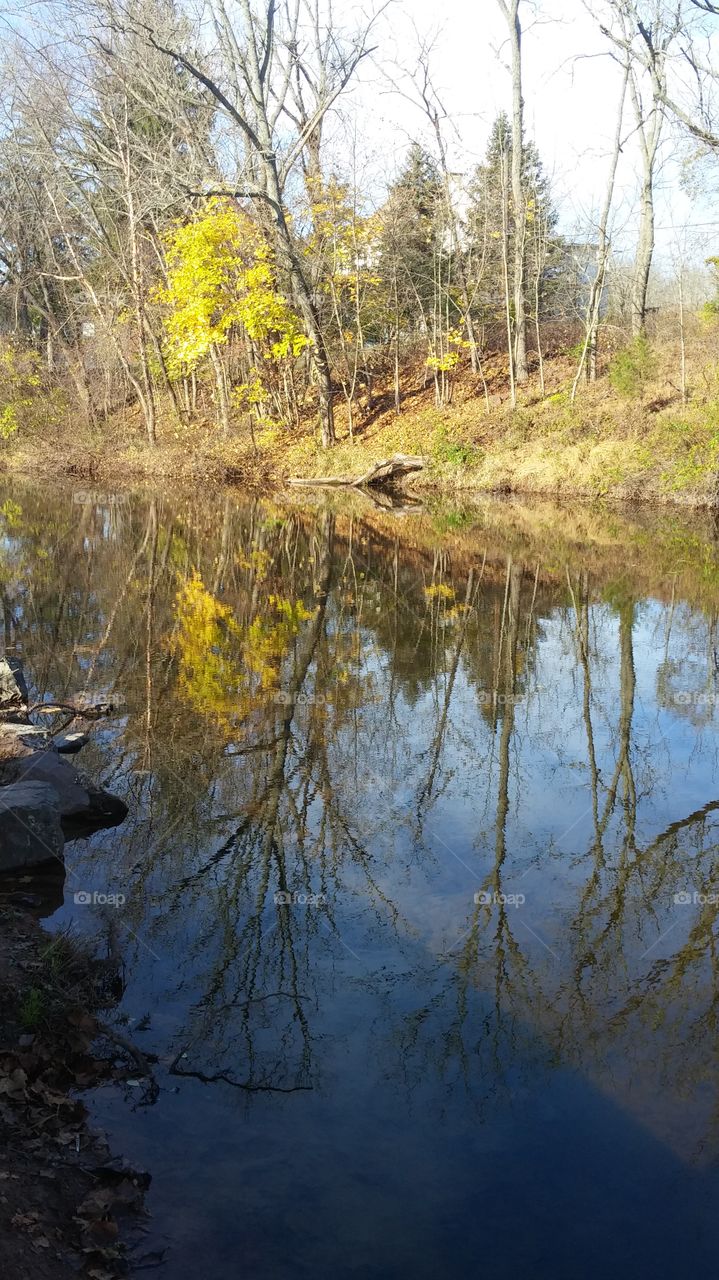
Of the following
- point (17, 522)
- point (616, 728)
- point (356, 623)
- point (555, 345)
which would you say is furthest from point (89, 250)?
point (616, 728)

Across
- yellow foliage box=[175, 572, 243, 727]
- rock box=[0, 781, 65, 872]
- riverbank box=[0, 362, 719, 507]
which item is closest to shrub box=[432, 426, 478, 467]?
riverbank box=[0, 362, 719, 507]

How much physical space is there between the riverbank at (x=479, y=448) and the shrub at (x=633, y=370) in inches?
13.2

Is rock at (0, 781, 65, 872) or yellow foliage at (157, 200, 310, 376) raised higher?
yellow foliage at (157, 200, 310, 376)

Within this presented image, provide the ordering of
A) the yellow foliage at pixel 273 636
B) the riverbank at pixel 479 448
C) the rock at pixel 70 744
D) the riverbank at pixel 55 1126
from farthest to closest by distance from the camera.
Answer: the riverbank at pixel 479 448 → the yellow foliage at pixel 273 636 → the rock at pixel 70 744 → the riverbank at pixel 55 1126

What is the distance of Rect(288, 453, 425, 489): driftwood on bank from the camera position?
103ft

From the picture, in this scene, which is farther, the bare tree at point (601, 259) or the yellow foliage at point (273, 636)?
the bare tree at point (601, 259)

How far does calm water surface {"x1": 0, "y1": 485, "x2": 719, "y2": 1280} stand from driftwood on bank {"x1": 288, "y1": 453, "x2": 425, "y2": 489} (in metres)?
18.2

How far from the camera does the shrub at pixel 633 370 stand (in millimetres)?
27844

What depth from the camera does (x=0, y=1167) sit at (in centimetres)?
384

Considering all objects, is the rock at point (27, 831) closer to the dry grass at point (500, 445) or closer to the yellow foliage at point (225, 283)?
the dry grass at point (500, 445)

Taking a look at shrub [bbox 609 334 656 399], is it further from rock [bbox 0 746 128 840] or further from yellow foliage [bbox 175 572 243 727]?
rock [bbox 0 746 128 840]

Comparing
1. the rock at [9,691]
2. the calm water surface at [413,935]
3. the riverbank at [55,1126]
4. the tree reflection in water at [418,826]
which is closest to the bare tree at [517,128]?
the tree reflection in water at [418,826]

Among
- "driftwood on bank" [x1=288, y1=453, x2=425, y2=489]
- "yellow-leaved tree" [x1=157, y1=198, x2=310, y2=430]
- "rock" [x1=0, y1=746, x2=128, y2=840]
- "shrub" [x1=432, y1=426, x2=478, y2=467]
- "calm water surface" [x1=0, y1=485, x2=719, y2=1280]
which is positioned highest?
"yellow-leaved tree" [x1=157, y1=198, x2=310, y2=430]

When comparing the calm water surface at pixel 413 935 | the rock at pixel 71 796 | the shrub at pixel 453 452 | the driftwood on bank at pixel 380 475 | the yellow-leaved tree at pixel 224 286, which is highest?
the yellow-leaved tree at pixel 224 286
